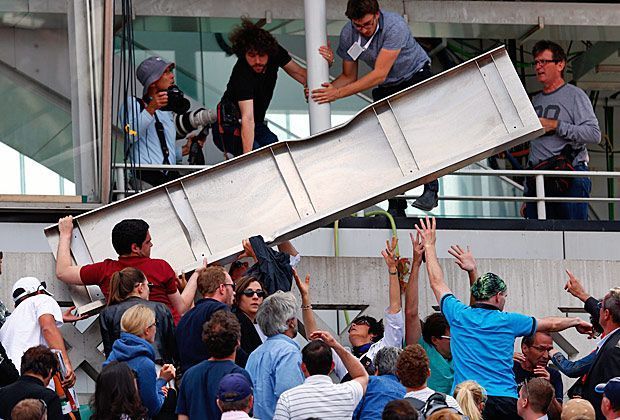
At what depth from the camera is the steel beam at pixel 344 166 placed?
14141 millimetres

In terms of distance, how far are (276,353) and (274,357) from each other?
0.03 metres

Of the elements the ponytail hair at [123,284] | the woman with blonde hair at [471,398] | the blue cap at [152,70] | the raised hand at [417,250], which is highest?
the blue cap at [152,70]

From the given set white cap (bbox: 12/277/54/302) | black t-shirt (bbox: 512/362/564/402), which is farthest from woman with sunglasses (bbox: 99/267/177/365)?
black t-shirt (bbox: 512/362/564/402)

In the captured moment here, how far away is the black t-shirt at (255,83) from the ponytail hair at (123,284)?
3.93 meters

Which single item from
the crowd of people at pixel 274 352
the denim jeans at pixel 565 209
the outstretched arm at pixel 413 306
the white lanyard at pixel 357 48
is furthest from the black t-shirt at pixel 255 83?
the denim jeans at pixel 565 209

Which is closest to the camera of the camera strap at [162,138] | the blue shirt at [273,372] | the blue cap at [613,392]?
the blue cap at [613,392]

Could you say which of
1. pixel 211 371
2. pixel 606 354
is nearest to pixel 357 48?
pixel 606 354

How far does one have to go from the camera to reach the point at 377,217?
634 inches

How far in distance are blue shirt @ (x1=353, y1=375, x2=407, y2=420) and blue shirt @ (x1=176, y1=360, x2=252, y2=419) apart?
0.88 meters

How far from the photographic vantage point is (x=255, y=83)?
15.4 m

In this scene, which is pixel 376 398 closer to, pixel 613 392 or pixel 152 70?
pixel 613 392

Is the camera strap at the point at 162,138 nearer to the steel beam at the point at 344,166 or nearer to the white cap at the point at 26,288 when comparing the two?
the steel beam at the point at 344,166

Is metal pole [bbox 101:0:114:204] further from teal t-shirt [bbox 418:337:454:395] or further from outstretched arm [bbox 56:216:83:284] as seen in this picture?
teal t-shirt [bbox 418:337:454:395]

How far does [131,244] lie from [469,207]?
7622mm
